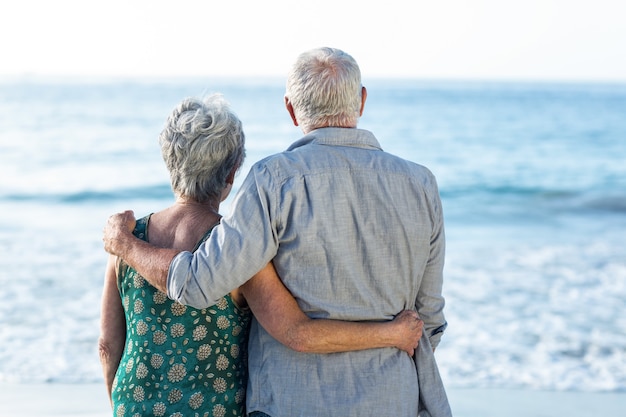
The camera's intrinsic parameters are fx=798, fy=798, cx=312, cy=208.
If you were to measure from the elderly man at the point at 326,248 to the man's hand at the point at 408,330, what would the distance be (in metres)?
0.02

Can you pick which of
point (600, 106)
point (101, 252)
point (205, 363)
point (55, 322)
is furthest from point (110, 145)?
point (600, 106)

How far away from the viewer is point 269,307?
1.73 metres

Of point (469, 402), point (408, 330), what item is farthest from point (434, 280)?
point (469, 402)

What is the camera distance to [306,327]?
1690 mm

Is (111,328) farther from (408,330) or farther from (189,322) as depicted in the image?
(408,330)

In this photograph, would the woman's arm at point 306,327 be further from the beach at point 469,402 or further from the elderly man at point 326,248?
the beach at point 469,402

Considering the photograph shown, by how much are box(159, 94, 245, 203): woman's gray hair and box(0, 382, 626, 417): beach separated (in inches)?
→ 73.6

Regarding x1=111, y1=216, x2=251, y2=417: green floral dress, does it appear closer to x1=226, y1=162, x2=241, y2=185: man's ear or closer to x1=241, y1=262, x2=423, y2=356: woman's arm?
x1=241, y1=262, x2=423, y2=356: woman's arm

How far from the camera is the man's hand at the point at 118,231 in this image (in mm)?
1835

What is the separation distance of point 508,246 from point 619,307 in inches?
120

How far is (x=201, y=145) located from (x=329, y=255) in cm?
40

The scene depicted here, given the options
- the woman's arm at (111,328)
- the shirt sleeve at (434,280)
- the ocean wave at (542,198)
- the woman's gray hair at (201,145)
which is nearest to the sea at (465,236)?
the ocean wave at (542,198)

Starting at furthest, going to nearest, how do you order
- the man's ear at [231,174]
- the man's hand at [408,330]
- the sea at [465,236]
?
1. the sea at [465,236]
2. the man's ear at [231,174]
3. the man's hand at [408,330]

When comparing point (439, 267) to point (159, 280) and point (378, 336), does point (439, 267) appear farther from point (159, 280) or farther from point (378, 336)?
point (159, 280)
